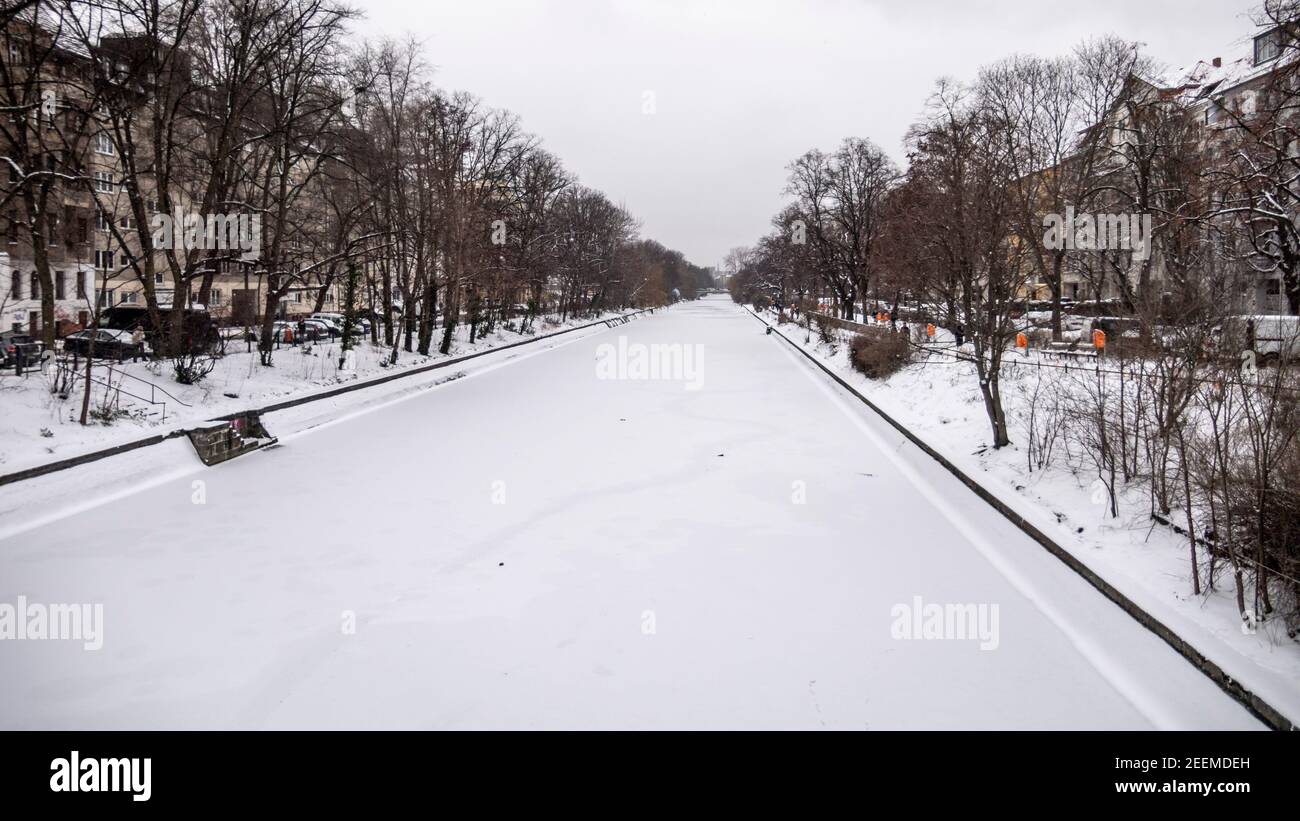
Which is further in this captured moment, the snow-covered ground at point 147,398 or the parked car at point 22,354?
the parked car at point 22,354

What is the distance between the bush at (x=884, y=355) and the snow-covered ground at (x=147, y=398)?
564 inches

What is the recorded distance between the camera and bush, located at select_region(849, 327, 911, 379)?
22.1m

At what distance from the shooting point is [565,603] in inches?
244

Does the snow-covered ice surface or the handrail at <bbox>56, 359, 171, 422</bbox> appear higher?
the handrail at <bbox>56, 359, 171, 422</bbox>

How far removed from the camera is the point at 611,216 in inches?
3610

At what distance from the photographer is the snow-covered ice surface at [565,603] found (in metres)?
4.58

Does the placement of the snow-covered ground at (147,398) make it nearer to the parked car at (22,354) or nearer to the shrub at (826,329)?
the parked car at (22,354)

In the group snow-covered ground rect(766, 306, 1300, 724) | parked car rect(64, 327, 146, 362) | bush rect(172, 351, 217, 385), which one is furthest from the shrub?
parked car rect(64, 327, 146, 362)

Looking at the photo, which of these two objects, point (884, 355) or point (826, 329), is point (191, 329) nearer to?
point (884, 355)

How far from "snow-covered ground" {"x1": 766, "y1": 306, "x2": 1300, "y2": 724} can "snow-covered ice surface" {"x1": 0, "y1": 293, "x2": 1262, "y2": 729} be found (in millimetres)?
270

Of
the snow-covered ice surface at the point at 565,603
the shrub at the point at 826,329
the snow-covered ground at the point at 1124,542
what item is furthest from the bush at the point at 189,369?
the shrub at the point at 826,329

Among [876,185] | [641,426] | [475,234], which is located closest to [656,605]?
[641,426]

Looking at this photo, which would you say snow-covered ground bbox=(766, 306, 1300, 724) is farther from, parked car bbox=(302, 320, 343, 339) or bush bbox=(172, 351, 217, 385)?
parked car bbox=(302, 320, 343, 339)
